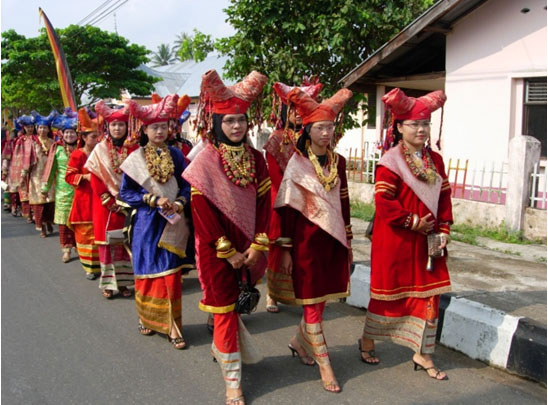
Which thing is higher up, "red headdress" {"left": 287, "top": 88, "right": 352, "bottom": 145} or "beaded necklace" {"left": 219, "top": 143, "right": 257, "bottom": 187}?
"red headdress" {"left": 287, "top": 88, "right": 352, "bottom": 145}

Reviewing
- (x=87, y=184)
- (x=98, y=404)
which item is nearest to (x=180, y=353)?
(x=98, y=404)

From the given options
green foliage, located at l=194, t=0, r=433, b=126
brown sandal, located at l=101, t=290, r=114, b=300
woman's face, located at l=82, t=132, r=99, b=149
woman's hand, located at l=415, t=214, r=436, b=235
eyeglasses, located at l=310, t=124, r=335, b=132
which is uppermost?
green foliage, located at l=194, t=0, r=433, b=126

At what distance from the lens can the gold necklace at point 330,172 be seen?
3.99 meters

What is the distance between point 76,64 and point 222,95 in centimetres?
1930

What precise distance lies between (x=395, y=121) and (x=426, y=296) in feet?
4.41

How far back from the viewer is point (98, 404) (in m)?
3.79

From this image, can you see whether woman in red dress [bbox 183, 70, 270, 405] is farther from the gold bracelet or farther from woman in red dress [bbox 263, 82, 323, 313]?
the gold bracelet

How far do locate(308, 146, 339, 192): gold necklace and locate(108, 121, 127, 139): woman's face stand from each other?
2.71m

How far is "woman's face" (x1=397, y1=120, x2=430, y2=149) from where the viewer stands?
13.5ft

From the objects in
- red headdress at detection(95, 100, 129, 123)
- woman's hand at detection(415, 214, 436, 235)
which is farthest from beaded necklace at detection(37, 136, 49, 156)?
woman's hand at detection(415, 214, 436, 235)

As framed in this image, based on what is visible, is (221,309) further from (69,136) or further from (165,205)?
(69,136)

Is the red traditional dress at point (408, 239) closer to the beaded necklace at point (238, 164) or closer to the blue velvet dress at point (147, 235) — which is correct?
the beaded necklace at point (238, 164)

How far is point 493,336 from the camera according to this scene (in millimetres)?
4352

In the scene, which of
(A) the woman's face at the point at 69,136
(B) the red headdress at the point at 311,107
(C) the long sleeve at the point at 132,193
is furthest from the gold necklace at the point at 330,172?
(A) the woman's face at the point at 69,136
